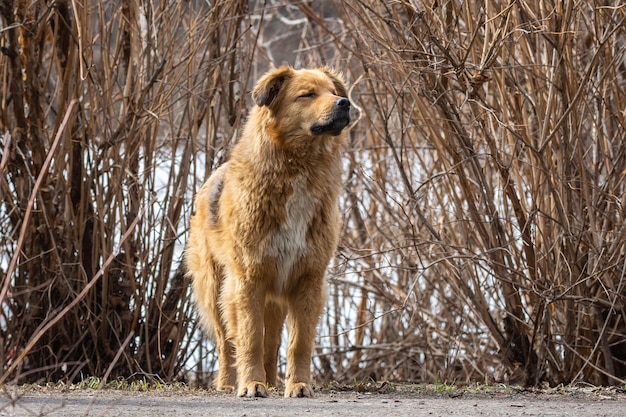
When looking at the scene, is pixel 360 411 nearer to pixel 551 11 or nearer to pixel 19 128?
pixel 551 11

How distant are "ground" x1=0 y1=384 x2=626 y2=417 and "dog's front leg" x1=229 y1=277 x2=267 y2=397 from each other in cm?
18

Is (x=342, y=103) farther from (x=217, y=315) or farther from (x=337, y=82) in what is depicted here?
(x=217, y=315)

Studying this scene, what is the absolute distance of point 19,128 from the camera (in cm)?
688

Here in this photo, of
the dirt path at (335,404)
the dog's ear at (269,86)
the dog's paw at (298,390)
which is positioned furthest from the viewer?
the dog's ear at (269,86)

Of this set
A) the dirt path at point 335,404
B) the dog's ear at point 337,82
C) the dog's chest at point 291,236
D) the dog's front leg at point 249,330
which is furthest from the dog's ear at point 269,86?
the dirt path at point 335,404

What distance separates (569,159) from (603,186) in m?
0.41

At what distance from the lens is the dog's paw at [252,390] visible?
5473 millimetres

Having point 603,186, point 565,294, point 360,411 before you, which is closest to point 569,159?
point 603,186

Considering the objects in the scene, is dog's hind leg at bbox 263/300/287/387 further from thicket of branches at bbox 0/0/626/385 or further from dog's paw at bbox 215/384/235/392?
thicket of branches at bbox 0/0/626/385

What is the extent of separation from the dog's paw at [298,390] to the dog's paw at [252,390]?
149 mm

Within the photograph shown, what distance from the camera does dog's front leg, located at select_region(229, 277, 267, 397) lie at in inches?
222

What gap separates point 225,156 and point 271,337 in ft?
6.53

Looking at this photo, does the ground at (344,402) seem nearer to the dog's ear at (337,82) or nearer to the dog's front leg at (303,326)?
the dog's front leg at (303,326)

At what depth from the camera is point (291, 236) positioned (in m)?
5.67
